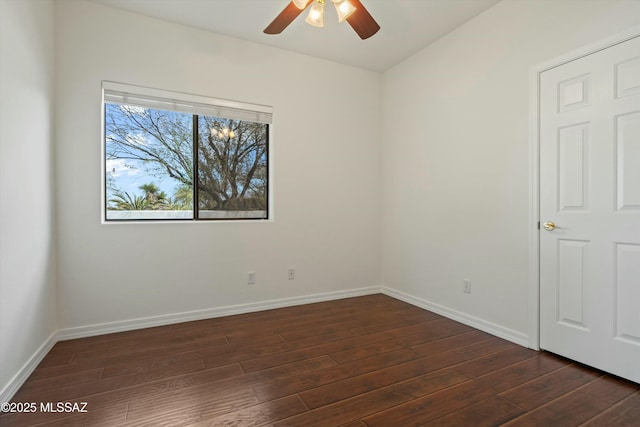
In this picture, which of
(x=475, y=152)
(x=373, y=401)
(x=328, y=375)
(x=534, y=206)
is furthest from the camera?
(x=475, y=152)

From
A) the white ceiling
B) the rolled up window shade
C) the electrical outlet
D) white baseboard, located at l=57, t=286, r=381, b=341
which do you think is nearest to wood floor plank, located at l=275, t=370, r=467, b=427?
the electrical outlet

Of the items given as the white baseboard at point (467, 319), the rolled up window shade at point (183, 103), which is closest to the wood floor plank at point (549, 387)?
the white baseboard at point (467, 319)

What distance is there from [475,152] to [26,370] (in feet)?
12.3

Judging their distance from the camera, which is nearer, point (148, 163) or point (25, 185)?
point (25, 185)

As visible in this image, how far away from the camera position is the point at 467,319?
295cm

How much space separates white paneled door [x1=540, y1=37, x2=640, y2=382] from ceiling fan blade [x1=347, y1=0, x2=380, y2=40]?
4.40ft

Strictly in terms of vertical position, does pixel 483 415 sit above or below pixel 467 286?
below

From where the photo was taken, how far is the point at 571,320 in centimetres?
222

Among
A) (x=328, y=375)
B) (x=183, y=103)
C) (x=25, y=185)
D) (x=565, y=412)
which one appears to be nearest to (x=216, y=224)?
(x=183, y=103)

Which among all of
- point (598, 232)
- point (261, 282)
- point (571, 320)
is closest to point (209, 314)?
point (261, 282)

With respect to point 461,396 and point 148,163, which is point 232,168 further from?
point 461,396

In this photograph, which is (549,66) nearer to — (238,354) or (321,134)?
(321,134)

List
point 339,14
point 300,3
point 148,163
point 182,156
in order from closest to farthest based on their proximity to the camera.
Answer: point 300,3, point 339,14, point 148,163, point 182,156

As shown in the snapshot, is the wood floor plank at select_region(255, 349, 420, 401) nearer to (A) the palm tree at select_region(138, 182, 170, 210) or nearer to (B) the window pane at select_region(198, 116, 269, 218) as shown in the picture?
(B) the window pane at select_region(198, 116, 269, 218)
